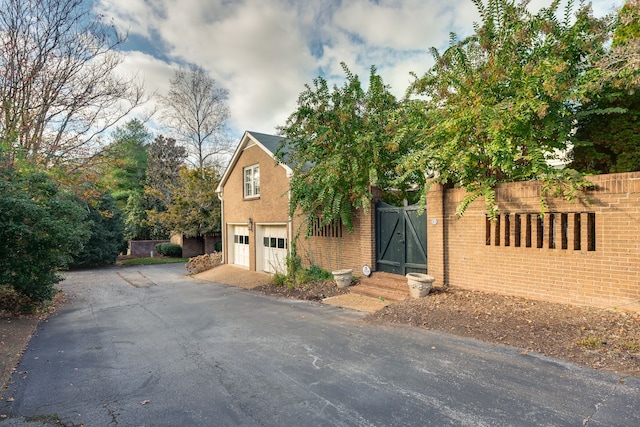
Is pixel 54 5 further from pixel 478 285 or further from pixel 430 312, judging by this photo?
pixel 478 285

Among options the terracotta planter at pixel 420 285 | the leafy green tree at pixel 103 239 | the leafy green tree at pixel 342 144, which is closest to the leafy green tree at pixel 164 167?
the leafy green tree at pixel 103 239

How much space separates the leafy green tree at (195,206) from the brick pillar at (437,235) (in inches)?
696

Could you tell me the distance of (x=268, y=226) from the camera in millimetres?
15203

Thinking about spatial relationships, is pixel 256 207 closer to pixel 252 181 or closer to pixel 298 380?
pixel 252 181

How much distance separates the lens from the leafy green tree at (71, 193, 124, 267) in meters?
21.4

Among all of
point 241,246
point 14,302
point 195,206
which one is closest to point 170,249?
point 195,206

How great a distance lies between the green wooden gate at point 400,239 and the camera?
8789 millimetres

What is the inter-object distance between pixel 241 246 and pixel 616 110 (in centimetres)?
1515

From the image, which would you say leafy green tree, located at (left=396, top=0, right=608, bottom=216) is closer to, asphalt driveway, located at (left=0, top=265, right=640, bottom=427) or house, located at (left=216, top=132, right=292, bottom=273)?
asphalt driveway, located at (left=0, top=265, right=640, bottom=427)

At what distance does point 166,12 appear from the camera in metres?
10.6

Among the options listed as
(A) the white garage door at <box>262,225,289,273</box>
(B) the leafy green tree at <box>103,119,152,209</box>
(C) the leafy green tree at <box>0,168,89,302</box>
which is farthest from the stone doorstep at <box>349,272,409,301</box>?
(B) the leafy green tree at <box>103,119,152,209</box>

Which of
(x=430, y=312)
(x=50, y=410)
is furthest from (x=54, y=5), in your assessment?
(x=430, y=312)

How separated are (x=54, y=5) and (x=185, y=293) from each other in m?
9.71

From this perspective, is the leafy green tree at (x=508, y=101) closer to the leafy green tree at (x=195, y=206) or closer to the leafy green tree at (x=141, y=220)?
the leafy green tree at (x=195, y=206)
